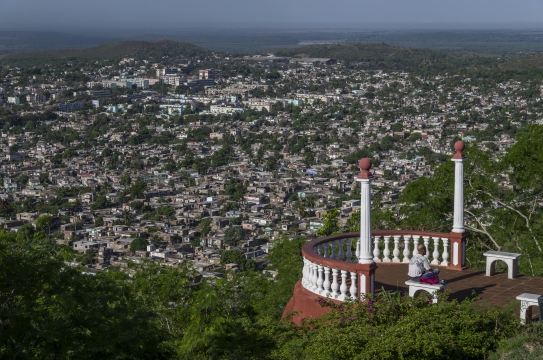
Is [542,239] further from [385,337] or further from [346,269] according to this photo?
[385,337]

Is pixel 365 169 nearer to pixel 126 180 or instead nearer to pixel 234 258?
pixel 234 258

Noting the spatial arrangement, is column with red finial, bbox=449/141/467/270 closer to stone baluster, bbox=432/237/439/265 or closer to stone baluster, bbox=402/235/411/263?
stone baluster, bbox=432/237/439/265

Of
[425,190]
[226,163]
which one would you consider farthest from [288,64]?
[425,190]

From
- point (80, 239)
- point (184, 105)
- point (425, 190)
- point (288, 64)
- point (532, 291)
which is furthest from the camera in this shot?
point (288, 64)

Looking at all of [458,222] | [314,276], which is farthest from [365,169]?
[458,222]

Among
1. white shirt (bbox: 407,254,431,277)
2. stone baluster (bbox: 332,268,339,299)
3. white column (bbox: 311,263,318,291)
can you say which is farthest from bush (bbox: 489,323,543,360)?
white column (bbox: 311,263,318,291)
